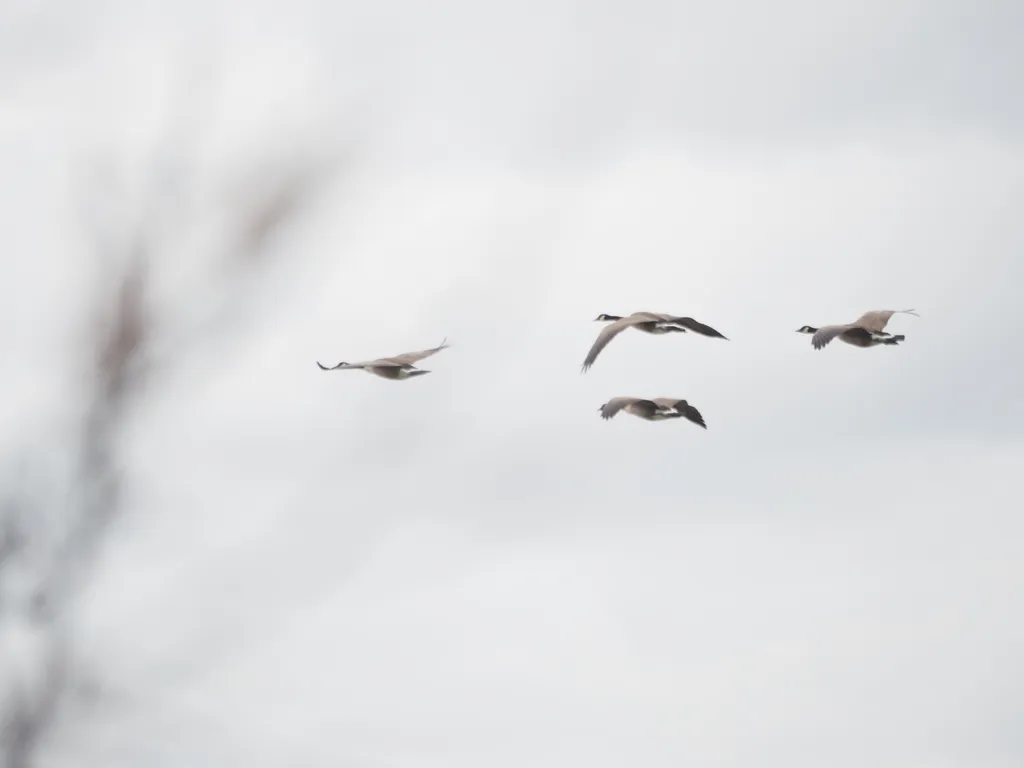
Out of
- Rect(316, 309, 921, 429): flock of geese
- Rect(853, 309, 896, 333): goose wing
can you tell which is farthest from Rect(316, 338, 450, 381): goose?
Rect(853, 309, 896, 333): goose wing

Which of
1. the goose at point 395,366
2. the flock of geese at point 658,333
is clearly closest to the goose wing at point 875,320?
the flock of geese at point 658,333

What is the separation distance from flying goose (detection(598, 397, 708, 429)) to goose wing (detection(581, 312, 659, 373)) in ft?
6.77

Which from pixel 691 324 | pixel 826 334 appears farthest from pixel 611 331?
pixel 826 334

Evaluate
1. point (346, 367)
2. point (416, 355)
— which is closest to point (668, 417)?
point (416, 355)

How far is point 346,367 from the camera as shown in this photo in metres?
34.0

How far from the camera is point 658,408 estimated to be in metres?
40.2

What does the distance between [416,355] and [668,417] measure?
715 centimetres

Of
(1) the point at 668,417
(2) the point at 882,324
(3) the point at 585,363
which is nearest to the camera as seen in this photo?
(3) the point at 585,363

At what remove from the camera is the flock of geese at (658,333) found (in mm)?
36156

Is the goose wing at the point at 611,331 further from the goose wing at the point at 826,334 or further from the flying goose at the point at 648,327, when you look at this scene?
the goose wing at the point at 826,334

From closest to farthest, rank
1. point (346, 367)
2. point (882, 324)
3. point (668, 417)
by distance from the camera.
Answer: point (346, 367)
point (668, 417)
point (882, 324)

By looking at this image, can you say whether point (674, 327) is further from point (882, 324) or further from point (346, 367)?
point (346, 367)

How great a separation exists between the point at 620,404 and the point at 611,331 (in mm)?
2095

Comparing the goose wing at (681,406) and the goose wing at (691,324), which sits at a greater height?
the goose wing at (691,324)
